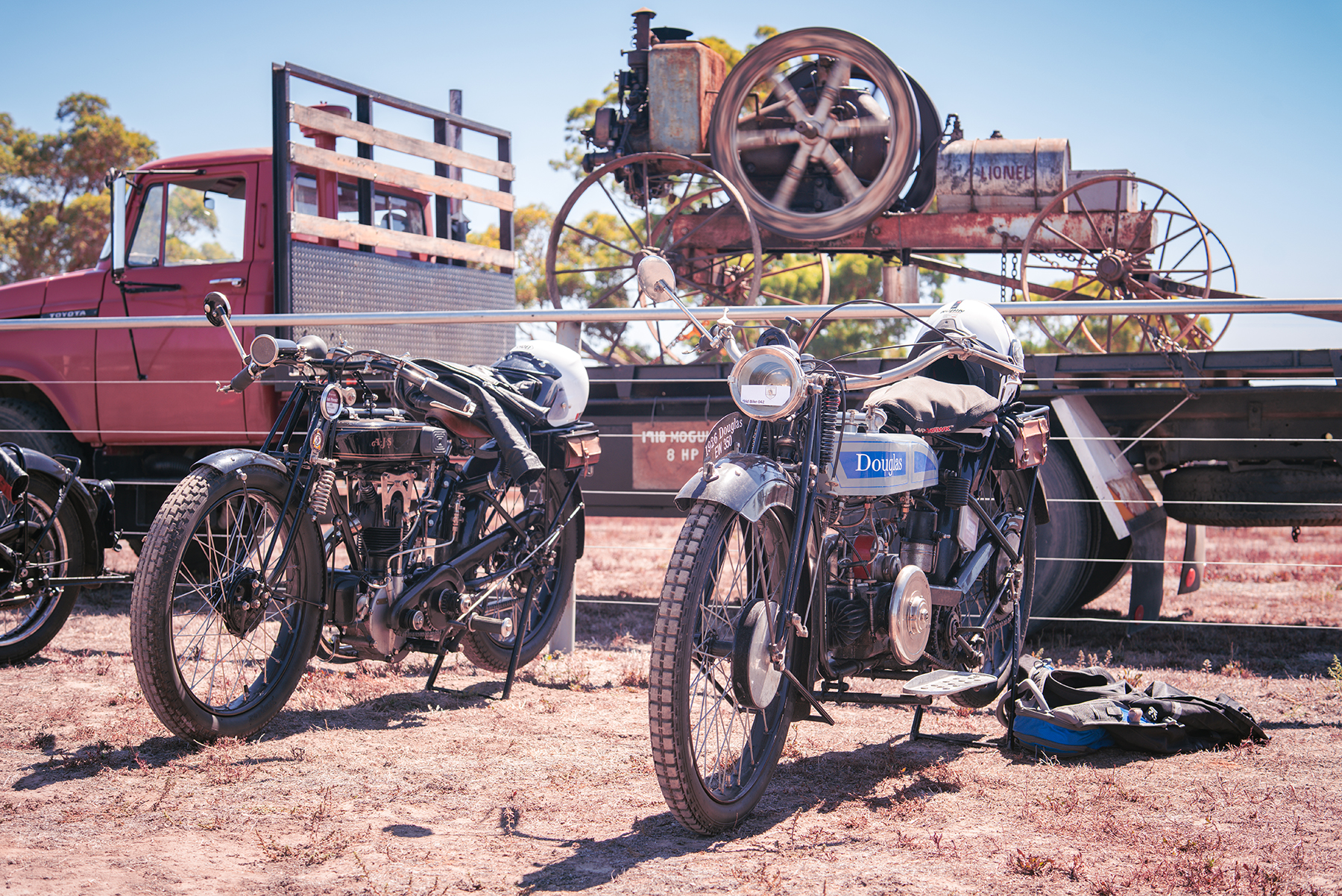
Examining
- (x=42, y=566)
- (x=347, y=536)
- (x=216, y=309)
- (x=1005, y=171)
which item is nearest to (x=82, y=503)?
(x=42, y=566)

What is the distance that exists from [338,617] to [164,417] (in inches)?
145

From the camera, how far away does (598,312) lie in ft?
17.3

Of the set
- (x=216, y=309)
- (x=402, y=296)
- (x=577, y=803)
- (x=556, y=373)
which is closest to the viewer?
(x=577, y=803)

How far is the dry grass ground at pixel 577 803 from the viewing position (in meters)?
2.68

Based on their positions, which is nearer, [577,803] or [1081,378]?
[577,803]

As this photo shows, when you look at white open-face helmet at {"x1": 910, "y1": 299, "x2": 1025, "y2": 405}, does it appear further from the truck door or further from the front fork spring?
the truck door

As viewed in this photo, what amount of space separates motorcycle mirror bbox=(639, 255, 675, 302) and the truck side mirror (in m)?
4.65

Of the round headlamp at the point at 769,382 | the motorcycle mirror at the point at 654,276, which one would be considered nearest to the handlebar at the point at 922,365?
the round headlamp at the point at 769,382

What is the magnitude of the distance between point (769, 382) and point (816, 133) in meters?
4.83

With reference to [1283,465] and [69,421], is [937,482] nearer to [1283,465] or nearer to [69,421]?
[1283,465]

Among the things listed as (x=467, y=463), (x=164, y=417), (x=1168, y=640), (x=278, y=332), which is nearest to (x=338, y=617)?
(x=467, y=463)

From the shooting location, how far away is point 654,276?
3146mm

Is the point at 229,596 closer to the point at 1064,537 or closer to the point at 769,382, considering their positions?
the point at 769,382

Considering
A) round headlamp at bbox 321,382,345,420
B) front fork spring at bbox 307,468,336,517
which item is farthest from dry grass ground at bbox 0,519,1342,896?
round headlamp at bbox 321,382,345,420
